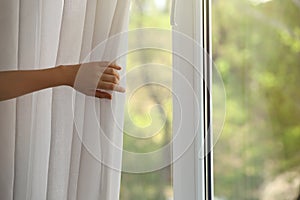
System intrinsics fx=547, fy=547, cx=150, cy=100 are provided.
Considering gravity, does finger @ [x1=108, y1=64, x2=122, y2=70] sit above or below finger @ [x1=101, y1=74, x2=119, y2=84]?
above

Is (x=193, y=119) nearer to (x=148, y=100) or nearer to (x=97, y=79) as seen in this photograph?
(x=148, y=100)

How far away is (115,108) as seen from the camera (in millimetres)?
1149

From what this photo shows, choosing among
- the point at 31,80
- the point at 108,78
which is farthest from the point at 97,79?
the point at 31,80

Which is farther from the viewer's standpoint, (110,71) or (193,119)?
(193,119)

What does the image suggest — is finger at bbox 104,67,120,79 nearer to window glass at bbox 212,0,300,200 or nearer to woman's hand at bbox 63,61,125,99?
woman's hand at bbox 63,61,125,99

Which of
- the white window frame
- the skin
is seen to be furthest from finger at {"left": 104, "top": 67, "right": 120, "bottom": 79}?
the white window frame

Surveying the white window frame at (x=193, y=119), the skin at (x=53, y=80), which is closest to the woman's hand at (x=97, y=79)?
the skin at (x=53, y=80)

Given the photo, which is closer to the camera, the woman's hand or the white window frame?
the woman's hand

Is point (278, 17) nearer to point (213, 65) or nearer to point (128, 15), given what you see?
point (213, 65)

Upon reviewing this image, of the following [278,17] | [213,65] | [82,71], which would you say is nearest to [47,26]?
[82,71]

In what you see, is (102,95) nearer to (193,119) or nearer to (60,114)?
(60,114)

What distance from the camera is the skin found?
1.13m

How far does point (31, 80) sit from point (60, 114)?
9 cm

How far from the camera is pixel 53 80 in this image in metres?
1.14
